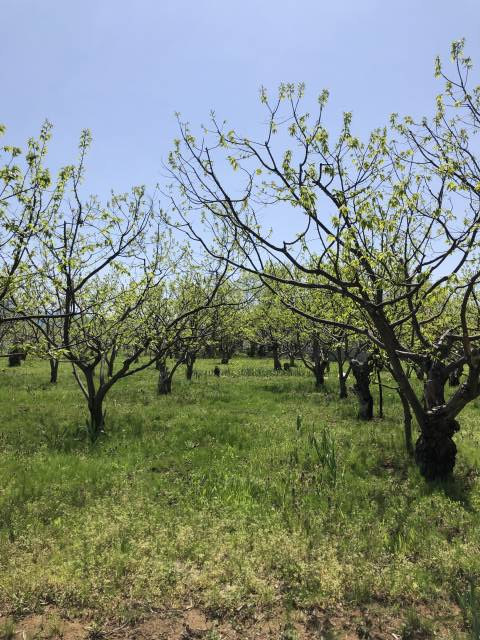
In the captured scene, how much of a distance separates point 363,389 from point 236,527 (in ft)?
36.9

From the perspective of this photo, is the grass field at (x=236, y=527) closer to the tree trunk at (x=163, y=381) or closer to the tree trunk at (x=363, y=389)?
the tree trunk at (x=363, y=389)

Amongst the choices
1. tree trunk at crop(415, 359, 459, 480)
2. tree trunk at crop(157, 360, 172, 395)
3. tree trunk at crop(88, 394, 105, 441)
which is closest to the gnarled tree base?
tree trunk at crop(415, 359, 459, 480)

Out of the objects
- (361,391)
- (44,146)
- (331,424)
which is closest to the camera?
(44,146)

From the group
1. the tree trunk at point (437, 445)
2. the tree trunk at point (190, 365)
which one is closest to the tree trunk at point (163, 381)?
the tree trunk at point (190, 365)

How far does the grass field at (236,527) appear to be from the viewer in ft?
20.0

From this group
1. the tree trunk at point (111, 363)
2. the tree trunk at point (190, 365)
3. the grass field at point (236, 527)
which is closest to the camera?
the grass field at point (236, 527)

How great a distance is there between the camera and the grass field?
610 centimetres

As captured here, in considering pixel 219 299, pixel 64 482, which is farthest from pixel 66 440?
pixel 219 299

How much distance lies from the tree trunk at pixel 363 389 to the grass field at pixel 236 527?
277 centimetres

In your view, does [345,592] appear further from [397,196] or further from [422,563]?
[397,196]

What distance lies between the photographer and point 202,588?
21.1 feet

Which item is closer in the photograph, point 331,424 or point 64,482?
point 64,482

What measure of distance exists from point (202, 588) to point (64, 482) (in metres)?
5.13

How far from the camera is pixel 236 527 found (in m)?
8.24
